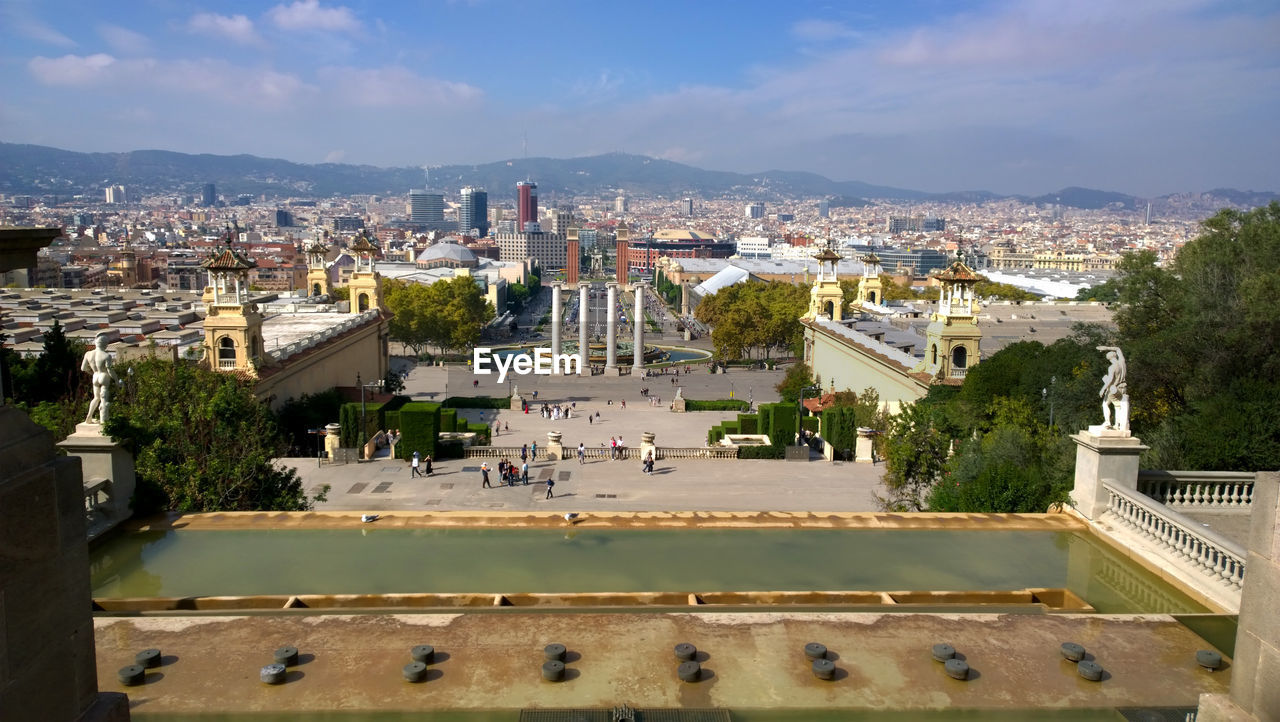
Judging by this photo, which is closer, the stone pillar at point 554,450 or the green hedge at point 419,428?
the green hedge at point 419,428

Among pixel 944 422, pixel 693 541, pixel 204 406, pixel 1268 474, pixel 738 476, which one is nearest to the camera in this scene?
pixel 1268 474

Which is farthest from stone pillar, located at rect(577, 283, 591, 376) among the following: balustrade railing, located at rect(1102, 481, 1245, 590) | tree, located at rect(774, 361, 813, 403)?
balustrade railing, located at rect(1102, 481, 1245, 590)

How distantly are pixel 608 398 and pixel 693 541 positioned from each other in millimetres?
43927

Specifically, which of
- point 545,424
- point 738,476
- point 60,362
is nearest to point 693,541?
point 738,476

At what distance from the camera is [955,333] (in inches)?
1282

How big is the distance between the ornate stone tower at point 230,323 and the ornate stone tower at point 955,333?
2476 cm

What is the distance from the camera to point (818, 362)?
5228cm

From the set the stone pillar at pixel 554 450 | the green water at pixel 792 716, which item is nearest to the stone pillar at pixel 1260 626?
the green water at pixel 792 716

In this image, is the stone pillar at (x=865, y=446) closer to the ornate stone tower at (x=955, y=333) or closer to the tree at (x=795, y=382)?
the ornate stone tower at (x=955, y=333)

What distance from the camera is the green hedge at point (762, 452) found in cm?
3406

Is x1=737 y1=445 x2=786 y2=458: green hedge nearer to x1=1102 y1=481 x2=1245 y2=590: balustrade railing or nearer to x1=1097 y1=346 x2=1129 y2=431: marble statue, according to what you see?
x1=1102 y1=481 x2=1245 y2=590: balustrade railing

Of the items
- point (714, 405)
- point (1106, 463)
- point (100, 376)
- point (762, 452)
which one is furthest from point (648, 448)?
point (100, 376)

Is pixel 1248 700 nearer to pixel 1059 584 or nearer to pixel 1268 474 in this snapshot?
pixel 1268 474

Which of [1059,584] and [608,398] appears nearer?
[1059,584]
